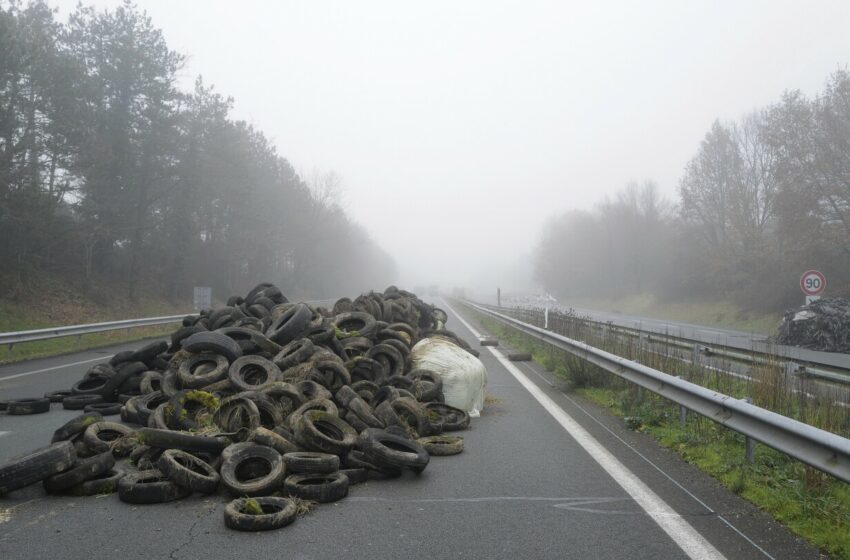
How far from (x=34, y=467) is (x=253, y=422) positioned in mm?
1837

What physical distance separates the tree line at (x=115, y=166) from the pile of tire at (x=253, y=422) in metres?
19.1

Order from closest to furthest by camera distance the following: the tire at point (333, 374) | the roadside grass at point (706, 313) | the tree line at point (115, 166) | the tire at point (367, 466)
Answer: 1. the tire at point (367, 466)
2. the tire at point (333, 374)
3. the tree line at point (115, 166)
4. the roadside grass at point (706, 313)

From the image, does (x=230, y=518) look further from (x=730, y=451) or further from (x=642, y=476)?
(x=730, y=451)

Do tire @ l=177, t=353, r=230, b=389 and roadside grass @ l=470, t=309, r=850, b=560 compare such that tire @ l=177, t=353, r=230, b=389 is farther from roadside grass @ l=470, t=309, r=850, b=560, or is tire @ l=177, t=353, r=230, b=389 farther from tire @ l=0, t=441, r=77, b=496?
roadside grass @ l=470, t=309, r=850, b=560

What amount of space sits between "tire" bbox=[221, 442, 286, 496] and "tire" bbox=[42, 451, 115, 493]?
1003 millimetres

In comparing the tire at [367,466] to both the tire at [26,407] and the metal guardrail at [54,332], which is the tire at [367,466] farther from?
the metal guardrail at [54,332]

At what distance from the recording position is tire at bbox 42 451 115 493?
4.92m

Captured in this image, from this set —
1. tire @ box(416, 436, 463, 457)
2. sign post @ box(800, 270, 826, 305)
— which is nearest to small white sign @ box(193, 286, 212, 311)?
sign post @ box(800, 270, 826, 305)

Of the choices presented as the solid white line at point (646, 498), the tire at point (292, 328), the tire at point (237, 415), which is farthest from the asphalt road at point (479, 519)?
the tire at point (292, 328)

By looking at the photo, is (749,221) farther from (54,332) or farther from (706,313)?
(54,332)

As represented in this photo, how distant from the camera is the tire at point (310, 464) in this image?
5062 mm

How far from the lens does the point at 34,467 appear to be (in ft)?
15.9

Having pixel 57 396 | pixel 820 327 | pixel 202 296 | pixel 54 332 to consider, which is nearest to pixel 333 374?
pixel 57 396

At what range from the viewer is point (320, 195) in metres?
77.2
